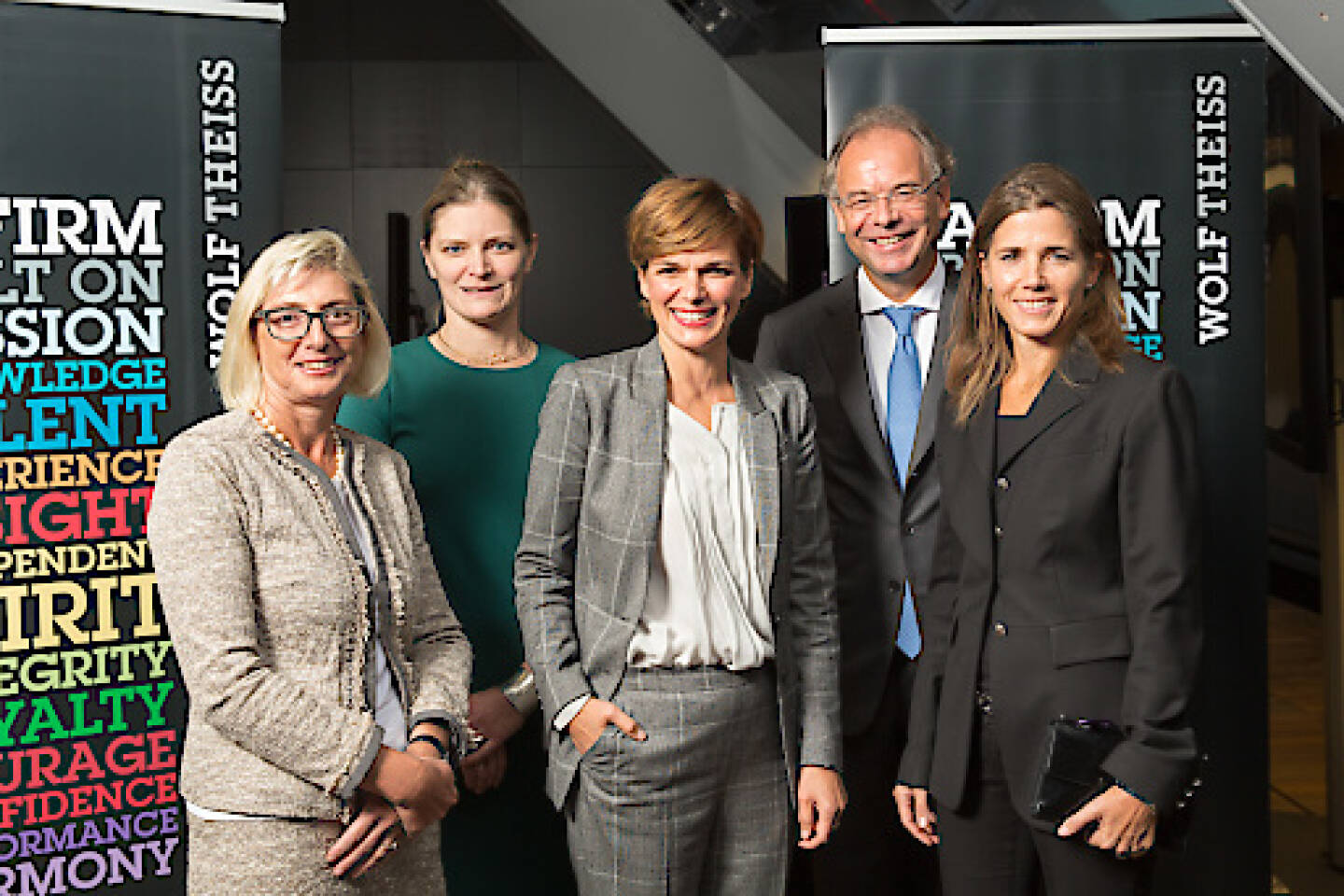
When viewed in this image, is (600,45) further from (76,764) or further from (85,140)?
(76,764)

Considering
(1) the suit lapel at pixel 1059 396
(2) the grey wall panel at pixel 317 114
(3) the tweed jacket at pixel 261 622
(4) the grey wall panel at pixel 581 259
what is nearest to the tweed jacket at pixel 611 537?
(3) the tweed jacket at pixel 261 622

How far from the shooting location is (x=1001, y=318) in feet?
8.21

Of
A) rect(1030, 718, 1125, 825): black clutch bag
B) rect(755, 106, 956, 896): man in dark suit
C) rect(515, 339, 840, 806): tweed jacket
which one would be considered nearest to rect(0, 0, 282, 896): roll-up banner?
rect(515, 339, 840, 806): tweed jacket

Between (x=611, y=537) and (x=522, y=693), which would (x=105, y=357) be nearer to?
(x=522, y=693)

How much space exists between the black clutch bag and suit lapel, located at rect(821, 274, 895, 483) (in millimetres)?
752

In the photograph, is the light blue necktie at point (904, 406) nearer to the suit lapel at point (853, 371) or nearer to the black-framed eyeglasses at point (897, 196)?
the suit lapel at point (853, 371)

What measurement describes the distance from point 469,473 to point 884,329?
89 centimetres

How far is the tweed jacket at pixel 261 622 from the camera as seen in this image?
199cm

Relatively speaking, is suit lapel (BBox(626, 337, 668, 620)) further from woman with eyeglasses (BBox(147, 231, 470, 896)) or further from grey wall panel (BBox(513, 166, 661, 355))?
grey wall panel (BBox(513, 166, 661, 355))

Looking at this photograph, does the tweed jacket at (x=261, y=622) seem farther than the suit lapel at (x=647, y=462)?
No

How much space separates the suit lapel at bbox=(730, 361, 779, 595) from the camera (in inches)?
93.4

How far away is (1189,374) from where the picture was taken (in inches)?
143

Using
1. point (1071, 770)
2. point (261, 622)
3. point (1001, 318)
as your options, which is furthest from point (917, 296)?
point (261, 622)

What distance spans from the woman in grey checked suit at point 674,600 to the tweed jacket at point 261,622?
34 centimetres
